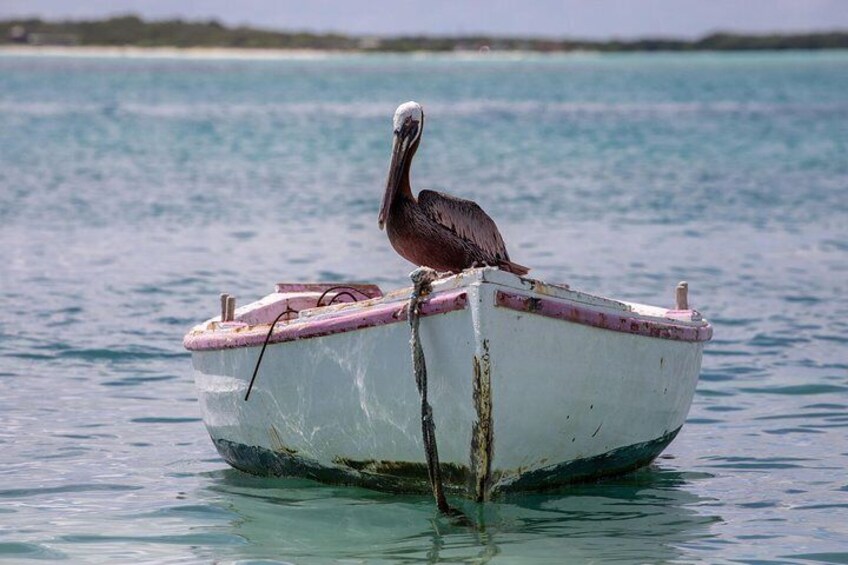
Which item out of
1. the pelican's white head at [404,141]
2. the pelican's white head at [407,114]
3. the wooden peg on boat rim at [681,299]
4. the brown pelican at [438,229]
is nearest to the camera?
the brown pelican at [438,229]

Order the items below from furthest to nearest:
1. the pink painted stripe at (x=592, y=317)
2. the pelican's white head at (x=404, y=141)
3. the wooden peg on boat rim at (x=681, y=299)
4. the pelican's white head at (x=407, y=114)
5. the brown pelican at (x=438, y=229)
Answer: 1. the wooden peg on boat rim at (x=681, y=299)
2. the pelican's white head at (x=407, y=114)
3. the pelican's white head at (x=404, y=141)
4. the brown pelican at (x=438, y=229)
5. the pink painted stripe at (x=592, y=317)

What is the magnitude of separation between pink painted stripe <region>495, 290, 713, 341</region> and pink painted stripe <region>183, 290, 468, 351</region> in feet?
0.81

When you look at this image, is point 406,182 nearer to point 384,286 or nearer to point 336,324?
point 336,324

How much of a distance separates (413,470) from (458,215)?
1320 mm

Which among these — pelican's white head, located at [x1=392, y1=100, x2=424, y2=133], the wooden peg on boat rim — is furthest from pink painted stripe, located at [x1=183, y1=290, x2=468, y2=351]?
the wooden peg on boat rim

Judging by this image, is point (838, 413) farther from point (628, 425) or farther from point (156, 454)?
point (156, 454)

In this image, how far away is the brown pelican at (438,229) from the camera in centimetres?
837

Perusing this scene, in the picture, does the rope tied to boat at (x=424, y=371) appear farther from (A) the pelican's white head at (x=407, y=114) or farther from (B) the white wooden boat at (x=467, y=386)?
(A) the pelican's white head at (x=407, y=114)

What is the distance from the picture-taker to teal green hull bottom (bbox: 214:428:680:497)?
8.39 meters

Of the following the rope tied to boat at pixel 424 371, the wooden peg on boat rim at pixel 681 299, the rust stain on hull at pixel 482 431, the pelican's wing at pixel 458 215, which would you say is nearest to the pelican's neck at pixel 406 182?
the pelican's wing at pixel 458 215

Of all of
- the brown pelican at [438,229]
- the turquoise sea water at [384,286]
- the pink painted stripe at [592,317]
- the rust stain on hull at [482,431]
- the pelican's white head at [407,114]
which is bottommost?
the turquoise sea water at [384,286]

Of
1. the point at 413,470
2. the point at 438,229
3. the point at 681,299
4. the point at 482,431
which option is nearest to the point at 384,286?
the point at 681,299

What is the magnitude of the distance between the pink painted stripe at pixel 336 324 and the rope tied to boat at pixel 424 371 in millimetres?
53

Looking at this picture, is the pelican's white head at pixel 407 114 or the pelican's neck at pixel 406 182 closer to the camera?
the pelican's neck at pixel 406 182
